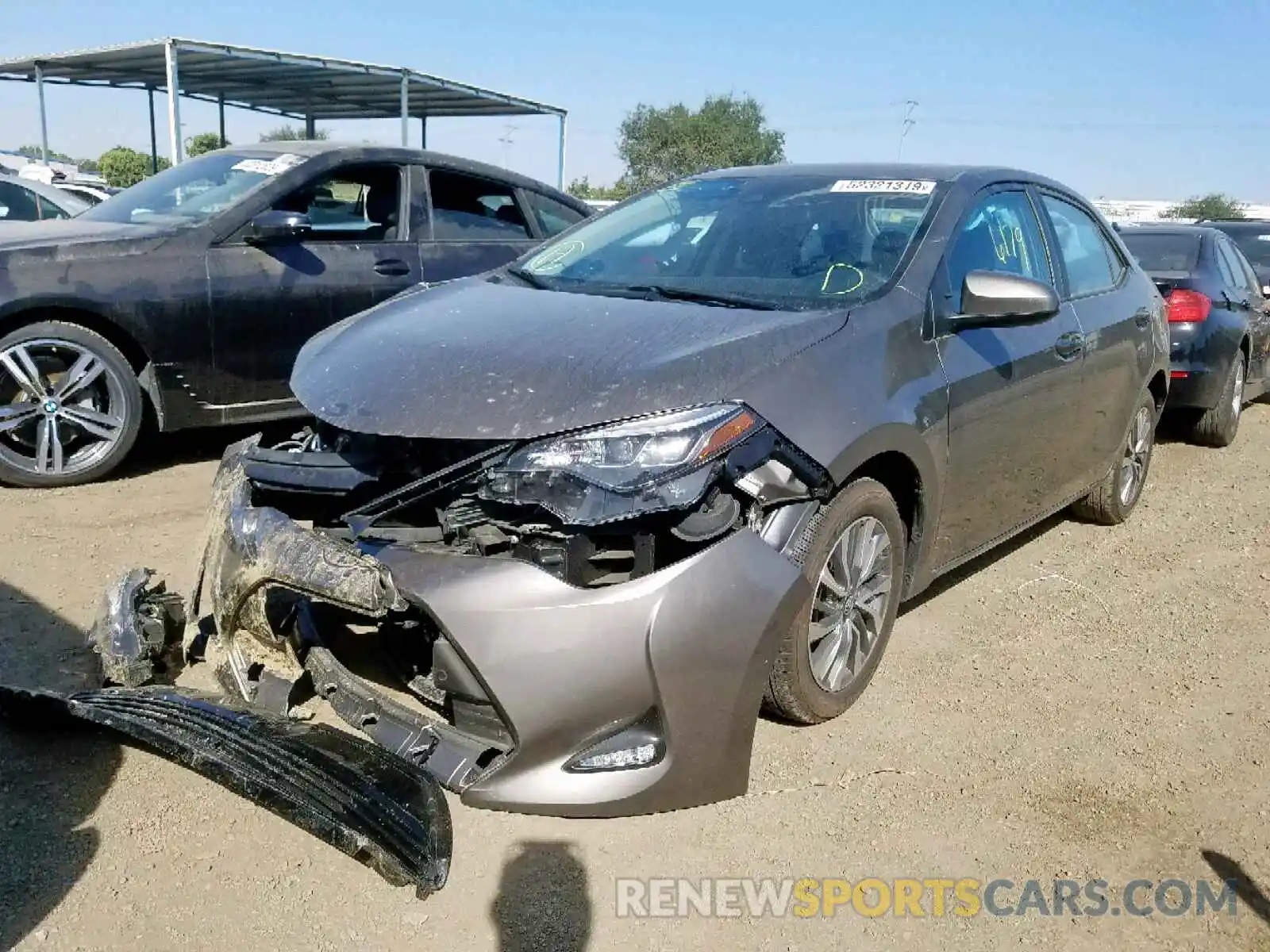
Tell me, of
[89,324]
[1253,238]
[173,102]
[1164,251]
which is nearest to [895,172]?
[89,324]

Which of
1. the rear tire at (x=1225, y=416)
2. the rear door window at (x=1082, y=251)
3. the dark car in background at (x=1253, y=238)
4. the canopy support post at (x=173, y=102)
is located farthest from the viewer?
the canopy support post at (x=173, y=102)

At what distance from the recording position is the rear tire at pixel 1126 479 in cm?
514

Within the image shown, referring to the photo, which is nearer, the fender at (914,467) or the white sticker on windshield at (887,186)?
the fender at (914,467)

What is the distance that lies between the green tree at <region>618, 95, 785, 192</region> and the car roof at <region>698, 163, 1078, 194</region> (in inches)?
1892

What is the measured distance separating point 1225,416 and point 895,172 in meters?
4.68

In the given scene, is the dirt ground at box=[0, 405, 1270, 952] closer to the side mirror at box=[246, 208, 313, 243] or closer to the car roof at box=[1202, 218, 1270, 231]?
the side mirror at box=[246, 208, 313, 243]

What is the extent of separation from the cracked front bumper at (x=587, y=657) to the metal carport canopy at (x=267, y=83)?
14837 millimetres

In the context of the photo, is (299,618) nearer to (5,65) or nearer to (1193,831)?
(1193,831)

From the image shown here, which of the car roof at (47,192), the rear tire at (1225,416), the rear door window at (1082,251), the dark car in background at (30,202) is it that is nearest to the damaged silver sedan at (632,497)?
the rear door window at (1082,251)

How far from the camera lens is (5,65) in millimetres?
20453

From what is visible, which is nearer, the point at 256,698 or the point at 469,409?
the point at 469,409

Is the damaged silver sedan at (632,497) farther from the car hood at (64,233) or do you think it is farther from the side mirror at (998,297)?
the car hood at (64,233)

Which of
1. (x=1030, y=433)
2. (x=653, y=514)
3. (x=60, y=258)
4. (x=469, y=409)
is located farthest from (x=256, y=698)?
(x=60, y=258)

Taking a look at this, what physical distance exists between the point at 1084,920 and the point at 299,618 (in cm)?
209
